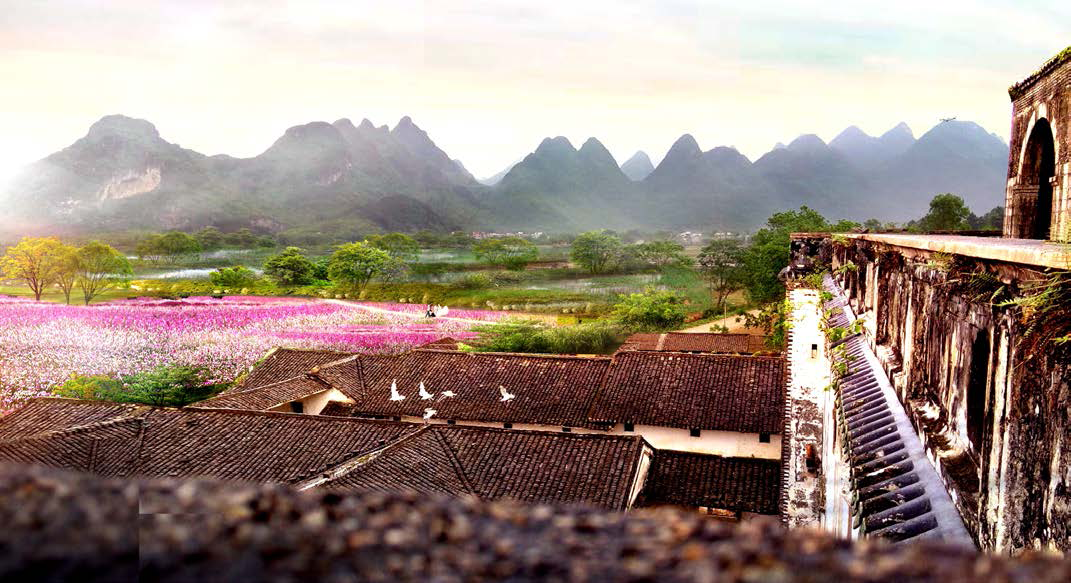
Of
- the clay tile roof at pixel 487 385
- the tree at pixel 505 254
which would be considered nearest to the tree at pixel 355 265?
the tree at pixel 505 254

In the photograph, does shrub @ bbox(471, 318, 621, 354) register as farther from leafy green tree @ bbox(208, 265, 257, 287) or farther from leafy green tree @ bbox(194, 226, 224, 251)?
leafy green tree @ bbox(194, 226, 224, 251)

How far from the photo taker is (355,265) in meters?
46.9

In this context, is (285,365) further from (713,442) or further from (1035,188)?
(1035,188)

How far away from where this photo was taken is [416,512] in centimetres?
104

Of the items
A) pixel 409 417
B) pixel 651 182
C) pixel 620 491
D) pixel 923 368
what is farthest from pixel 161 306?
pixel 651 182

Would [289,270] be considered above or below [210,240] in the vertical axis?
below

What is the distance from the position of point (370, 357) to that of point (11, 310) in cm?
1616

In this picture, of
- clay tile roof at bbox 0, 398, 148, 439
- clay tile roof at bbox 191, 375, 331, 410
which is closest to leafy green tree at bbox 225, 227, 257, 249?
clay tile roof at bbox 191, 375, 331, 410

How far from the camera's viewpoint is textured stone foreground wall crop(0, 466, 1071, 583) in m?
0.87

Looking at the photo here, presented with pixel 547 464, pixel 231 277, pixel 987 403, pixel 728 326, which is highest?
pixel 987 403

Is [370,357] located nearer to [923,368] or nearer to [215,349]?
[215,349]

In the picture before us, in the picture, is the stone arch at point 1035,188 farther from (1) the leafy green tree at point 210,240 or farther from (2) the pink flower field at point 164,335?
(1) the leafy green tree at point 210,240

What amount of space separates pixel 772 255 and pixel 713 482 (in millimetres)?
30256

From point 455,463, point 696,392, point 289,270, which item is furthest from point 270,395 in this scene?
point 289,270
